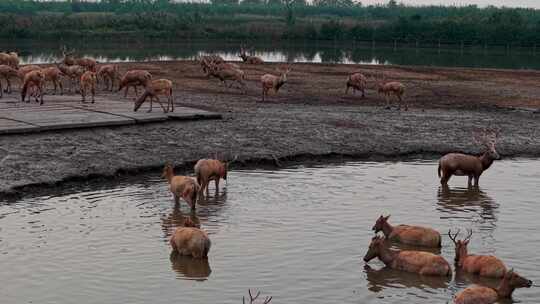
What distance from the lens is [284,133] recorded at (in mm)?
24328

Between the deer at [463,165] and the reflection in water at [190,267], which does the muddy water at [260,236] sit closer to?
the reflection in water at [190,267]

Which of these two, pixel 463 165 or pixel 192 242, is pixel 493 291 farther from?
pixel 463 165

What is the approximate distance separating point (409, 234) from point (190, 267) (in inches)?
145

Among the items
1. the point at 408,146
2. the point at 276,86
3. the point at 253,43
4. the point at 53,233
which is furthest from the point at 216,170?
the point at 253,43

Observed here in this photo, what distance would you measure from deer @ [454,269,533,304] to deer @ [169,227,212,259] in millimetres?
3812

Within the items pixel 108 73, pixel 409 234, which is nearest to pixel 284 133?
pixel 409 234

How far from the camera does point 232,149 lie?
73.1ft

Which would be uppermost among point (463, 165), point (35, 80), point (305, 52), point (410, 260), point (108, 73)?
point (35, 80)

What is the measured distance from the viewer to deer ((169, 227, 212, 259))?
13602 millimetres

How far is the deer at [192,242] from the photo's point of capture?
13.6m

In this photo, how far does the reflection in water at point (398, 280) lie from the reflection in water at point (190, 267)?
2.31 meters

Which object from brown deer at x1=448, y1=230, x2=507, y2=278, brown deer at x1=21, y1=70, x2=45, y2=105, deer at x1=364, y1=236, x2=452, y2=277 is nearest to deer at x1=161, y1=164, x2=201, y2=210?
deer at x1=364, y1=236, x2=452, y2=277

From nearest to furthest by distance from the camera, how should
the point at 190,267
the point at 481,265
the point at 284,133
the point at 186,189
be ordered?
the point at 481,265, the point at 190,267, the point at 186,189, the point at 284,133

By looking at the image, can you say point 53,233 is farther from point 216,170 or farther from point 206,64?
point 206,64
